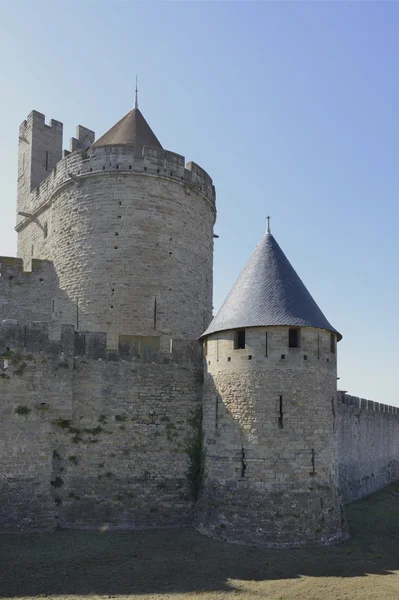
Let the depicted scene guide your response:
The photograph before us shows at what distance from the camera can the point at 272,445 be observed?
1262 centimetres

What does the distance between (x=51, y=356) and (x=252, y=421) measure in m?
4.83

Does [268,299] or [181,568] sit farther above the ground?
→ [268,299]

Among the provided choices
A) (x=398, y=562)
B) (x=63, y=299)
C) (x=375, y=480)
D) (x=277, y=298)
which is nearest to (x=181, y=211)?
(x=63, y=299)

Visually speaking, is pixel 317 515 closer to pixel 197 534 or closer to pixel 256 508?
pixel 256 508

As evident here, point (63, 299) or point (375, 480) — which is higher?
point (63, 299)

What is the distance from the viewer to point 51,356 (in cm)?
1318

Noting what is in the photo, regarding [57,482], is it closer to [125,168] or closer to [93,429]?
[93,429]

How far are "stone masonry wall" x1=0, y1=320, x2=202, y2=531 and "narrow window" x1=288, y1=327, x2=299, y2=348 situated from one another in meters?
2.58

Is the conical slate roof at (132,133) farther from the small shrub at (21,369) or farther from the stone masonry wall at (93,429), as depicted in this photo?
the small shrub at (21,369)

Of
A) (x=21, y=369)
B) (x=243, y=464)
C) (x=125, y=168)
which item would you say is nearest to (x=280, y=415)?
(x=243, y=464)

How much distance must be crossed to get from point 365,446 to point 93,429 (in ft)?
42.1

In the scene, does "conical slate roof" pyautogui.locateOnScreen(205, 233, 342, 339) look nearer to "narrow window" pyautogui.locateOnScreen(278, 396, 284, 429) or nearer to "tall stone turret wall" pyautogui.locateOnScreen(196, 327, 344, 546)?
"tall stone turret wall" pyautogui.locateOnScreen(196, 327, 344, 546)

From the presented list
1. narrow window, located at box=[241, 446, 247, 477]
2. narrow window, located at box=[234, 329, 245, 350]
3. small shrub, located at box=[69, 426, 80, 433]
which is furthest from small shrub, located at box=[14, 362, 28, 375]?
narrow window, located at box=[241, 446, 247, 477]

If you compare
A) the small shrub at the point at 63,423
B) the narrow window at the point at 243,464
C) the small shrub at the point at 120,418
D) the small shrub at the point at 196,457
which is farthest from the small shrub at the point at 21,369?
the narrow window at the point at 243,464
